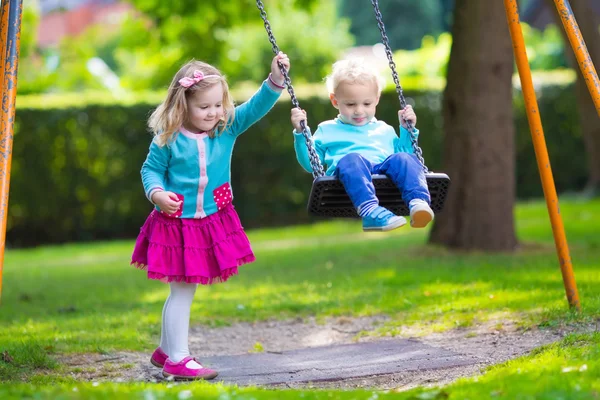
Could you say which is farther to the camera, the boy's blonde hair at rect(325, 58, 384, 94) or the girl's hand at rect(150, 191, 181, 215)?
the boy's blonde hair at rect(325, 58, 384, 94)

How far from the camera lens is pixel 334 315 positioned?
279 inches

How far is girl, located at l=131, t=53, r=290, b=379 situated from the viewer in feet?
16.2

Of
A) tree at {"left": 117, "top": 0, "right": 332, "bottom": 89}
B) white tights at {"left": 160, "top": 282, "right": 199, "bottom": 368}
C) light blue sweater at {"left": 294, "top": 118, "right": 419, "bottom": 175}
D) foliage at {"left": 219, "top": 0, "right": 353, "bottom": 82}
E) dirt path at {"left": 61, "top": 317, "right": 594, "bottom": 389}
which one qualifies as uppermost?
A: foliage at {"left": 219, "top": 0, "right": 353, "bottom": 82}

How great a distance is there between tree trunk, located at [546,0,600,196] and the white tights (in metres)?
7.49

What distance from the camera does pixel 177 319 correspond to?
4.99m

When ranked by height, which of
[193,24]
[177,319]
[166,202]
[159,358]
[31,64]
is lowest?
[159,358]

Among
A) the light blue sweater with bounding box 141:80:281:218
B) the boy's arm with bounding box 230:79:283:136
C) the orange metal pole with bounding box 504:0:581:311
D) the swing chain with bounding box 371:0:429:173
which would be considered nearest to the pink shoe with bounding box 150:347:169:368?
the light blue sweater with bounding box 141:80:281:218

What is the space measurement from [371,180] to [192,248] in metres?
1.04

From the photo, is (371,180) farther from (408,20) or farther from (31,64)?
(408,20)

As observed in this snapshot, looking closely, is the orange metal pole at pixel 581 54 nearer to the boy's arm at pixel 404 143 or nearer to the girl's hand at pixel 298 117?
the boy's arm at pixel 404 143

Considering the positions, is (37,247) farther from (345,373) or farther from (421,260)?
(345,373)

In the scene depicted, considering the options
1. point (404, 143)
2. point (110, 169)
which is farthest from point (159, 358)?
point (110, 169)

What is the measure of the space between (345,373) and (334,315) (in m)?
2.06

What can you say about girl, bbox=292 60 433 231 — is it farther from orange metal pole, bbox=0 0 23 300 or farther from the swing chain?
orange metal pole, bbox=0 0 23 300
